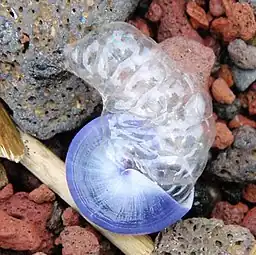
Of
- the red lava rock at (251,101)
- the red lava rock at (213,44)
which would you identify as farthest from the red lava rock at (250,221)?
the red lava rock at (213,44)

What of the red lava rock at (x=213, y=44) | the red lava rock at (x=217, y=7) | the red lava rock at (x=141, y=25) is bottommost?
the red lava rock at (x=213, y=44)

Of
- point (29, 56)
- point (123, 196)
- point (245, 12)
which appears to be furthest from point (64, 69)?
Answer: point (245, 12)

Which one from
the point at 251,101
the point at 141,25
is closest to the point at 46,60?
the point at 141,25

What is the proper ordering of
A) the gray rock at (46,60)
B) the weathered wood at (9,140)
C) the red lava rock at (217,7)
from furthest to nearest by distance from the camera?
the red lava rock at (217,7) → the weathered wood at (9,140) → the gray rock at (46,60)

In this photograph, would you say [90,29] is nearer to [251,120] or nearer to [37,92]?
[37,92]

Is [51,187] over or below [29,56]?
below

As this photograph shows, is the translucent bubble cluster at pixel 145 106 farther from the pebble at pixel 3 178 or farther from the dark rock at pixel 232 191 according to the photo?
the pebble at pixel 3 178

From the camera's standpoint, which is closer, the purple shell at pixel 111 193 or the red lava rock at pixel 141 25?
the purple shell at pixel 111 193
